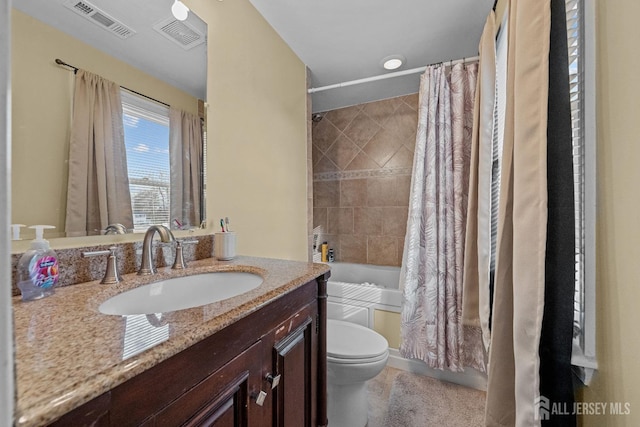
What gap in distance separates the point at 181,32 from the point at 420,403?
→ 2.22 m

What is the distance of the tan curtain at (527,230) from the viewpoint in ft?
2.33

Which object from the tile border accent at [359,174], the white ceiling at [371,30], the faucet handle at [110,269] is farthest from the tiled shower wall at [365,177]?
the faucet handle at [110,269]

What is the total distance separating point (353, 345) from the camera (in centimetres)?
147

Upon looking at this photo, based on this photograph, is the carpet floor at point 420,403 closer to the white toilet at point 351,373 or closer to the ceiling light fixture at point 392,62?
the white toilet at point 351,373

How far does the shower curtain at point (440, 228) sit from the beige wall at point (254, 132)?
0.81 metres

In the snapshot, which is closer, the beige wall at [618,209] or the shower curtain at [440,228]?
the beige wall at [618,209]

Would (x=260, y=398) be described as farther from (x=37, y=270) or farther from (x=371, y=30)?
(x=371, y=30)

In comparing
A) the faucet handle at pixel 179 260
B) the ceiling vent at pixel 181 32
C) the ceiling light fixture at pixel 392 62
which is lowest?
the faucet handle at pixel 179 260

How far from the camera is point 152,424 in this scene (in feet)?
1.47

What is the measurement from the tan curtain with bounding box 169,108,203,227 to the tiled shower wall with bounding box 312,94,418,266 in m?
1.85

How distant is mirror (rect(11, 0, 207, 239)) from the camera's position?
2.31 feet

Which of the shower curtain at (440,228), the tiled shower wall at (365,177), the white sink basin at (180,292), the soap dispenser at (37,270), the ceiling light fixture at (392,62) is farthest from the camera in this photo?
the tiled shower wall at (365,177)

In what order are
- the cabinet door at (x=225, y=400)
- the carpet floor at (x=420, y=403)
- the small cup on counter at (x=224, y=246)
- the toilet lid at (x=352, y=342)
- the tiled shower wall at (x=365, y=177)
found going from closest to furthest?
the cabinet door at (x=225, y=400)
the small cup on counter at (x=224, y=246)
the toilet lid at (x=352, y=342)
the carpet floor at (x=420, y=403)
the tiled shower wall at (x=365, y=177)

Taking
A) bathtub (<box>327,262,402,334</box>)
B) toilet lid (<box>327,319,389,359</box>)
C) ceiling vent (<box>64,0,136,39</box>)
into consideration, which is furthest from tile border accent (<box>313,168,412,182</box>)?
ceiling vent (<box>64,0,136,39</box>)
